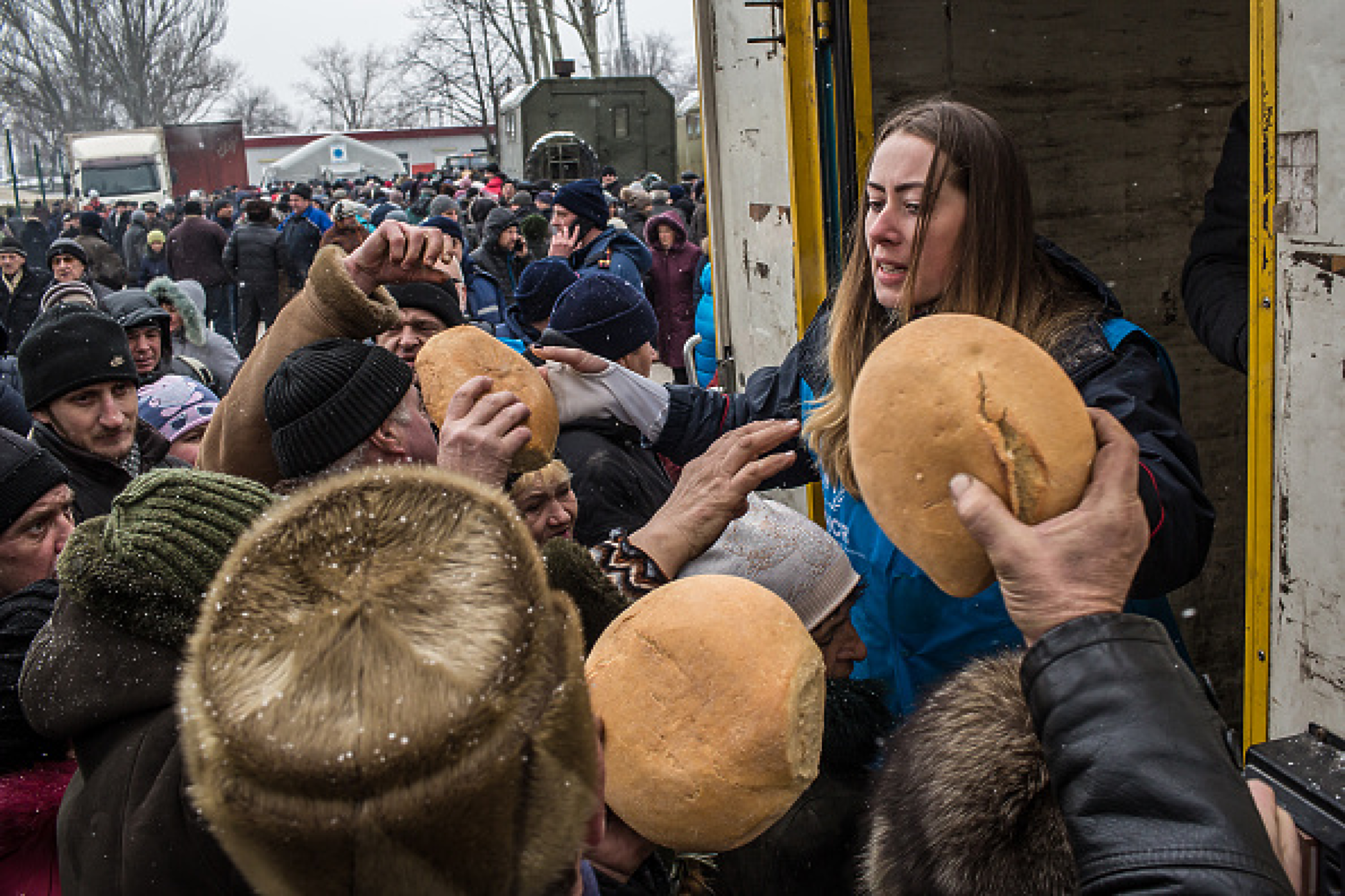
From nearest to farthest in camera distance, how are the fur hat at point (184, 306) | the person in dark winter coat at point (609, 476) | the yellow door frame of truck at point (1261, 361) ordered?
the yellow door frame of truck at point (1261, 361)
the person in dark winter coat at point (609, 476)
the fur hat at point (184, 306)

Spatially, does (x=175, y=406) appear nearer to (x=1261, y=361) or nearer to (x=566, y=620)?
(x=566, y=620)

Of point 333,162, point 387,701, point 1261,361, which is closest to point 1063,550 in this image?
point 387,701

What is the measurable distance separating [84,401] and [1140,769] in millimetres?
3514

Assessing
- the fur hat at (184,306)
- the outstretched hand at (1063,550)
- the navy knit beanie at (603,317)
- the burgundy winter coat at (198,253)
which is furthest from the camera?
the burgundy winter coat at (198,253)

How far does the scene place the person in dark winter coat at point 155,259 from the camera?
48.5ft

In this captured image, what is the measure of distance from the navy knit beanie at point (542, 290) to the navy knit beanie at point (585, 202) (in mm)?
2647

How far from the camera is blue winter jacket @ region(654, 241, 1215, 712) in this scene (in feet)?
5.53

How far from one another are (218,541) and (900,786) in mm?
950

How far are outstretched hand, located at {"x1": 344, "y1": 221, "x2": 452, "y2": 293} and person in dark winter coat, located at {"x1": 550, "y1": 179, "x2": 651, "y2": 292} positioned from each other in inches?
209

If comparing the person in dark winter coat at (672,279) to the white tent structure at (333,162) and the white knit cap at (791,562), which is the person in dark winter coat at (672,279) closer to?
the white knit cap at (791,562)

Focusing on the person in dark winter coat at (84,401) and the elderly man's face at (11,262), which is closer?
the person in dark winter coat at (84,401)

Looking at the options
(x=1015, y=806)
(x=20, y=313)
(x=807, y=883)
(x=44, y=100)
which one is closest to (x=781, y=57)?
(x=807, y=883)

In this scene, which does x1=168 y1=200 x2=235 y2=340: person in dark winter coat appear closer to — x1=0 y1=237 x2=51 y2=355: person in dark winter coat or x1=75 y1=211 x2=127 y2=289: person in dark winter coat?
x1=75 y1=211 x2=127 y2=289: person in dark winter coat

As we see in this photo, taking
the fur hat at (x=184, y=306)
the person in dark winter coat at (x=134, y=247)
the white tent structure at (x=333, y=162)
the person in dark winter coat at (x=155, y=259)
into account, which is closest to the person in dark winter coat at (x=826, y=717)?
the fur hat at (x=184, y=306)
